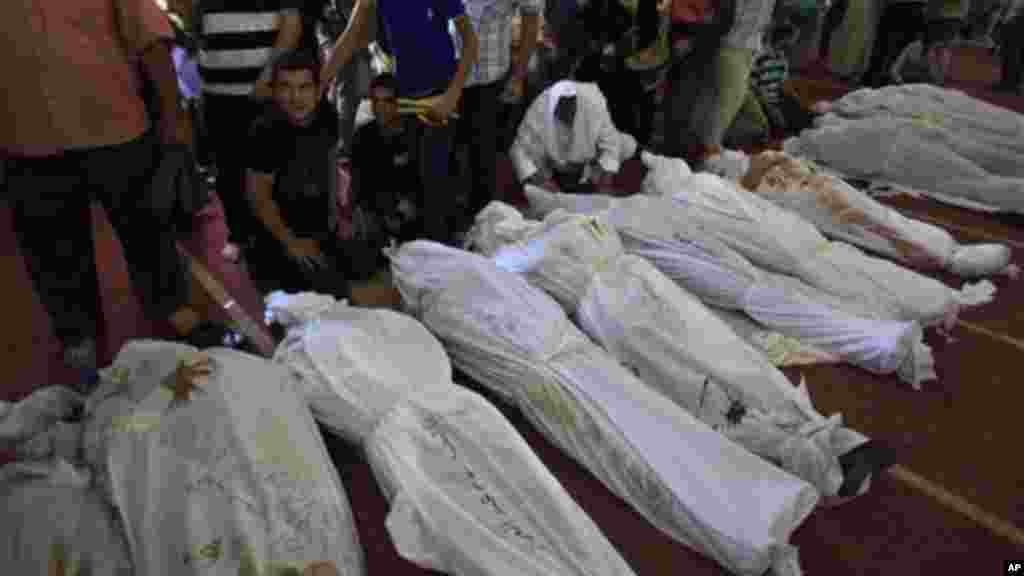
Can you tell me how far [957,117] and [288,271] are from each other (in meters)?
3.40

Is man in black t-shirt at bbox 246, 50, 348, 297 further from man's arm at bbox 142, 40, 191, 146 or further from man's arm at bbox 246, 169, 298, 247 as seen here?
man's arm at bbox 142, 40, 191, 146

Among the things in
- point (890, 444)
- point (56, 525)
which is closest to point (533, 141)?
point (890, 444)

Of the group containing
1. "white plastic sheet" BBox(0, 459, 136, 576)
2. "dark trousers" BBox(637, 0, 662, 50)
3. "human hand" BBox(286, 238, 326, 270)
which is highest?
"dark trousers" BBox(637, 0, 662, 50)

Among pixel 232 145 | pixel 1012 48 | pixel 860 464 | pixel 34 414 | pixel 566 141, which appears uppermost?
pixel 1012 48

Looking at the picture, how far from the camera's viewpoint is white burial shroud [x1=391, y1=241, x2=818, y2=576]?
1402mm

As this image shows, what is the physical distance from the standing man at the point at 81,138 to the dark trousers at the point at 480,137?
113 centimetres

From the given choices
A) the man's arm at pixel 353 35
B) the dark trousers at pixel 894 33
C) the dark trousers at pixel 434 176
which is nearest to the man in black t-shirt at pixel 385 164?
the dark trousers at pixel 434 176

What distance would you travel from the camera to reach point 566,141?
10.00 ft

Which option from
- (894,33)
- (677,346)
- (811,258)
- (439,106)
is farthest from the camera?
(894,33)

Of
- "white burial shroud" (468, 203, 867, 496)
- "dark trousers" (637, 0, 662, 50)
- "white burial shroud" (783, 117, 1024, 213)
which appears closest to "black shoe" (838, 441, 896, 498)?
"white burial shroud" (468, 203, 867, 496)

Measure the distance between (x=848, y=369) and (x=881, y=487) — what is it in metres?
0.45

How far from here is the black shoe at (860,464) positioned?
1511mm

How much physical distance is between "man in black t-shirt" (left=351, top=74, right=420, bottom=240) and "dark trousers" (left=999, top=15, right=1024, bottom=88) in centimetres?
497

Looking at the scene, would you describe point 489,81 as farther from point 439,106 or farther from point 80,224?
point 80,224
